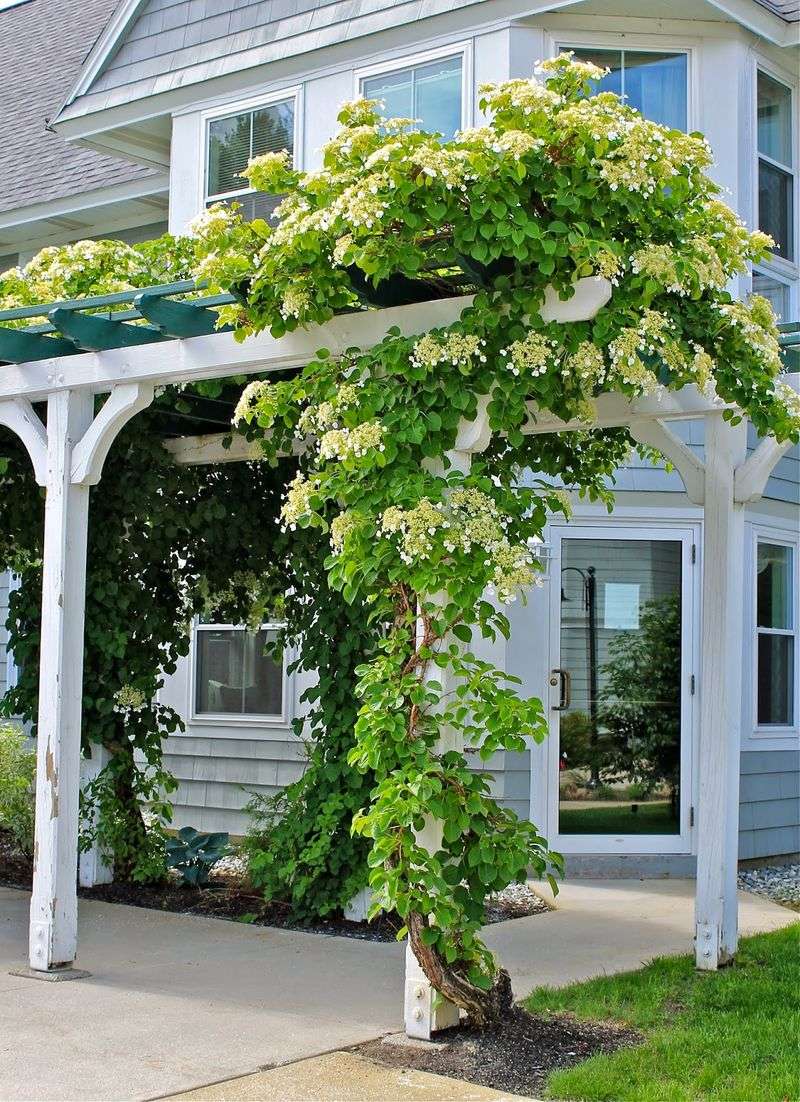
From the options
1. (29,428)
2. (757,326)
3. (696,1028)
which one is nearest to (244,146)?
(29,428)

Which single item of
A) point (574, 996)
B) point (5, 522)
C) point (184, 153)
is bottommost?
point (574, 996)

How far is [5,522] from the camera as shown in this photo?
755 centimetres

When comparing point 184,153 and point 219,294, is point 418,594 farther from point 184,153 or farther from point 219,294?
point 184,153

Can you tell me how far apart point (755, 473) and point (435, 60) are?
4.50 meters

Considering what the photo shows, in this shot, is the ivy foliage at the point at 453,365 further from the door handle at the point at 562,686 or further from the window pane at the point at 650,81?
the window pane at the point at 650,81

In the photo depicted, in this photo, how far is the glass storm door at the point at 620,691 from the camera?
28.8ft

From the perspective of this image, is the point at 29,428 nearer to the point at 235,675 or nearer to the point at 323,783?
the point at 323,783

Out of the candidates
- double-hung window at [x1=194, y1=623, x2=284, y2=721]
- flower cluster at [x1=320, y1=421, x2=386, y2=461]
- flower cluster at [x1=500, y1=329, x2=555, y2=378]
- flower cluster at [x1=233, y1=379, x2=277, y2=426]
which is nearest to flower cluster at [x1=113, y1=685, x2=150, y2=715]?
double-hung window at [x1=194, y1=623, x2=284, y2=721]

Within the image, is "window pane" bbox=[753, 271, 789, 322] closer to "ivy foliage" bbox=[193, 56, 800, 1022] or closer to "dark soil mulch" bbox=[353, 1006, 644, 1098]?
"ivy foliage" bbox=[193, 56, 800, 1022]

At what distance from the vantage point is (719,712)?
236 inches

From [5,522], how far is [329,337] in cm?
314

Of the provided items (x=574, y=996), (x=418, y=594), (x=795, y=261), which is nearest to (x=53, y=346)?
(x=418, y=594)

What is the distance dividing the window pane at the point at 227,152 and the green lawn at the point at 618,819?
5284 millimetres

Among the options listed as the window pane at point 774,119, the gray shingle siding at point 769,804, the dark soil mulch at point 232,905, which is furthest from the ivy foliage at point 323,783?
the window pane at point 774,119
